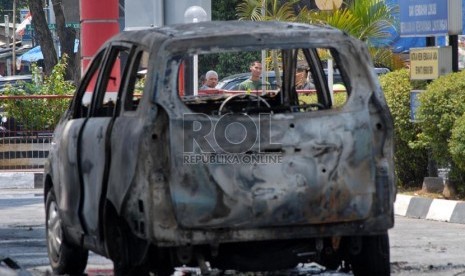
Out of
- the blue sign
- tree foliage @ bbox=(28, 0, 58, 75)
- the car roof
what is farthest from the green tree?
the car roof

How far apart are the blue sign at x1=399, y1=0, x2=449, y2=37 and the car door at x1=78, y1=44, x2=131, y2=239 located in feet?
24.0

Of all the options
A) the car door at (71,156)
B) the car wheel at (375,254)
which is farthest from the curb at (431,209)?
the car wheel at (375,254)

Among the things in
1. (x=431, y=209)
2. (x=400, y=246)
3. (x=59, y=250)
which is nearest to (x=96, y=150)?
(x=59, y=250)

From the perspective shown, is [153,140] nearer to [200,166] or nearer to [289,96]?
[200,166]

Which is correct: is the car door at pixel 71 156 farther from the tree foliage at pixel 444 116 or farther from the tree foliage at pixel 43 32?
the tree foliage at pixel 43 32

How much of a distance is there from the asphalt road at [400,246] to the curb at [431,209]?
162mm

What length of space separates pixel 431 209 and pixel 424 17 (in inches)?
109

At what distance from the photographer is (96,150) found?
844 centimetres

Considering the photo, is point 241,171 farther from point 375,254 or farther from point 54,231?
point 54,231

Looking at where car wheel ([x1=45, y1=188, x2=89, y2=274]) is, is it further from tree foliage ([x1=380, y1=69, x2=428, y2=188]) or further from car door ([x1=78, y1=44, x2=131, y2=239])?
tree foliage ([x1=380, y1=69, x2=428, y2=188])

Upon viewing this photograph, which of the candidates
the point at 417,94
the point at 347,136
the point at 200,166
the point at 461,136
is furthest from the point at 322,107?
the point at 417,94

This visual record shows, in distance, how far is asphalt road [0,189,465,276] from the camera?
31.8 feet

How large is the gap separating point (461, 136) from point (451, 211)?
0.76 m

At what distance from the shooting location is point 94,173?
27.7 feet
